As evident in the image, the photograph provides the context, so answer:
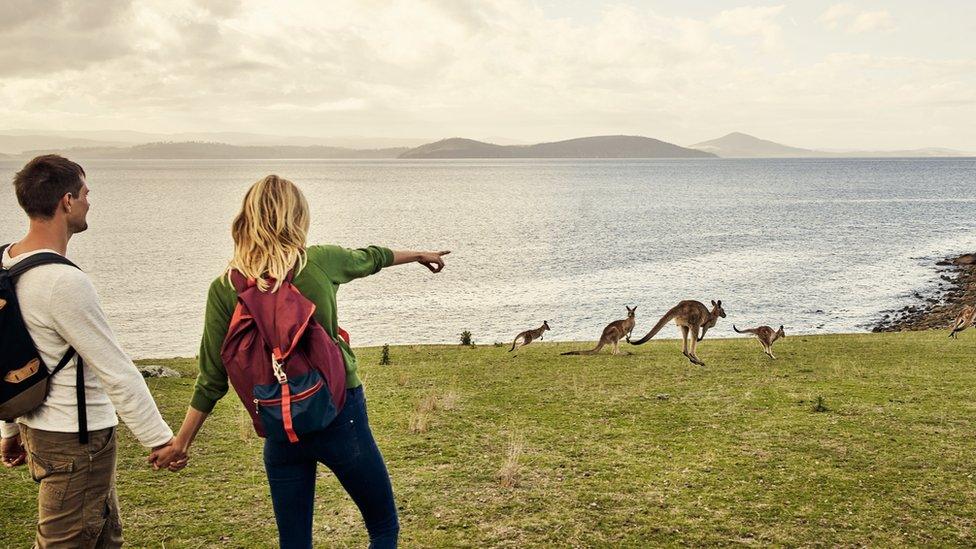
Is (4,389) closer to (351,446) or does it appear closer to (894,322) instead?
(351,446)

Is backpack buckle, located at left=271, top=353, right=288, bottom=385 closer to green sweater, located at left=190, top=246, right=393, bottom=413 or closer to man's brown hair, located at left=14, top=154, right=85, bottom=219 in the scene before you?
green sweater, located at left=190, top=246, right=393, bottom=413

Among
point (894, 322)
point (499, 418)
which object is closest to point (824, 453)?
point (499, 418)

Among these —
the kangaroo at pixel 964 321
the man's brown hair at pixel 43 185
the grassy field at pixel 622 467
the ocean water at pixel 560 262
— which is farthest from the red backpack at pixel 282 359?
the ocean water at pixel 560 262

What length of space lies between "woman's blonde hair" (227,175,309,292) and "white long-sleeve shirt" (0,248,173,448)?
667mm

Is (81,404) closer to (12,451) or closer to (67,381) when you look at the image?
(67,381)

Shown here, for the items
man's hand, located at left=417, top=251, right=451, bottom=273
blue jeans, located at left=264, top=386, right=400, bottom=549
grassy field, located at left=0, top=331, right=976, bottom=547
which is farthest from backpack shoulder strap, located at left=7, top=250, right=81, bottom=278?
grassy field, located at left=0, top=331, right=976, bottom=547

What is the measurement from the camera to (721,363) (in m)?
14.6

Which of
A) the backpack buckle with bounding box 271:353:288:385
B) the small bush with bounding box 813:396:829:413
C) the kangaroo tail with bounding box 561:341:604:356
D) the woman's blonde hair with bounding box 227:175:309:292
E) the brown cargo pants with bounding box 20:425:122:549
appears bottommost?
the kangaroo tail with bounding box 561:341:604:356

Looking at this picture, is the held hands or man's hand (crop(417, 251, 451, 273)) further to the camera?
man's hand (crop(417, 251, 451, 273))

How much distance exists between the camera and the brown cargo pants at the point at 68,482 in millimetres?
3668

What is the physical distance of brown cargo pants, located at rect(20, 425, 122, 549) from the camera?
12.0 feet

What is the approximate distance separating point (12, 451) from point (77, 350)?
1.00m

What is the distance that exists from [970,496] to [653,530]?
311 centimetres

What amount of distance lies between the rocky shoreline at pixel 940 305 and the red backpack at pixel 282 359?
27.1 meters
